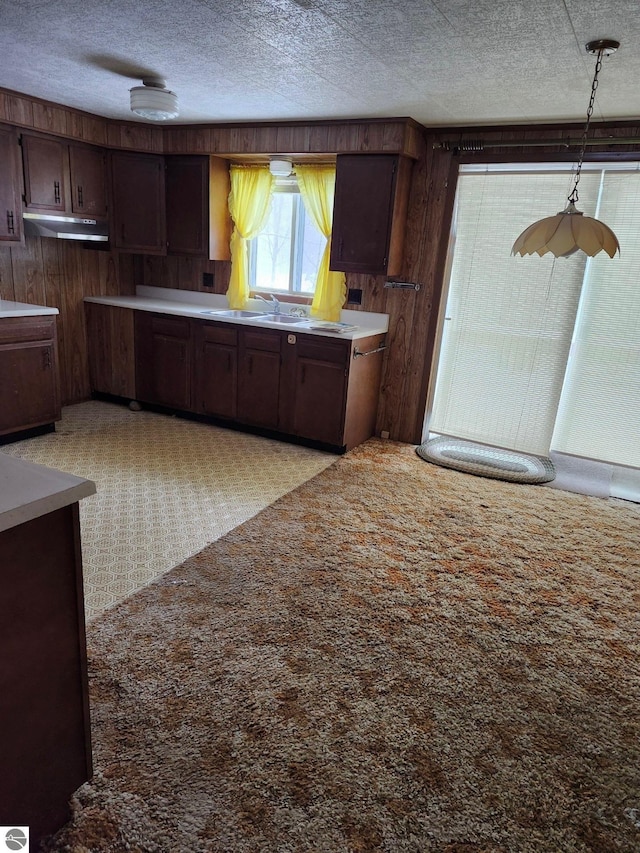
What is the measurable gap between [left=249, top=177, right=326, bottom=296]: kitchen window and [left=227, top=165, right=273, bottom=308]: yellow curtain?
117 millimetres

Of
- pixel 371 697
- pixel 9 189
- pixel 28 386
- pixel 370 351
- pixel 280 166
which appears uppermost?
pixel 280 166

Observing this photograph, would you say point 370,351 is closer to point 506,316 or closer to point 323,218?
point 506,316

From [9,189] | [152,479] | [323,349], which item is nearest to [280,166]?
[323,349]

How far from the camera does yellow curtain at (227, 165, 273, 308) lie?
4.65 meters

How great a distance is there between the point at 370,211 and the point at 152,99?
1.57m

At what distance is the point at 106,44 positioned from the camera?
2719mm

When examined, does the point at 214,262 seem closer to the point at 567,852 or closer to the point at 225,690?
the point at 225,690

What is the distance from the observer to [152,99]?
330cm

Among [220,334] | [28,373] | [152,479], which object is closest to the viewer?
[152,479]

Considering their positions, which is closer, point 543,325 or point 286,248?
point 543,325

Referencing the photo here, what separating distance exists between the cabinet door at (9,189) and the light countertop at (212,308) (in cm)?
94

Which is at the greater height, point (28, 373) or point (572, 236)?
point (572, 236)

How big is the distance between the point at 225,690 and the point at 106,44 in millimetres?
2954

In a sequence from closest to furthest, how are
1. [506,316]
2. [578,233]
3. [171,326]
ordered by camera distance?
[578,233] → [506,316] → [171,326]
